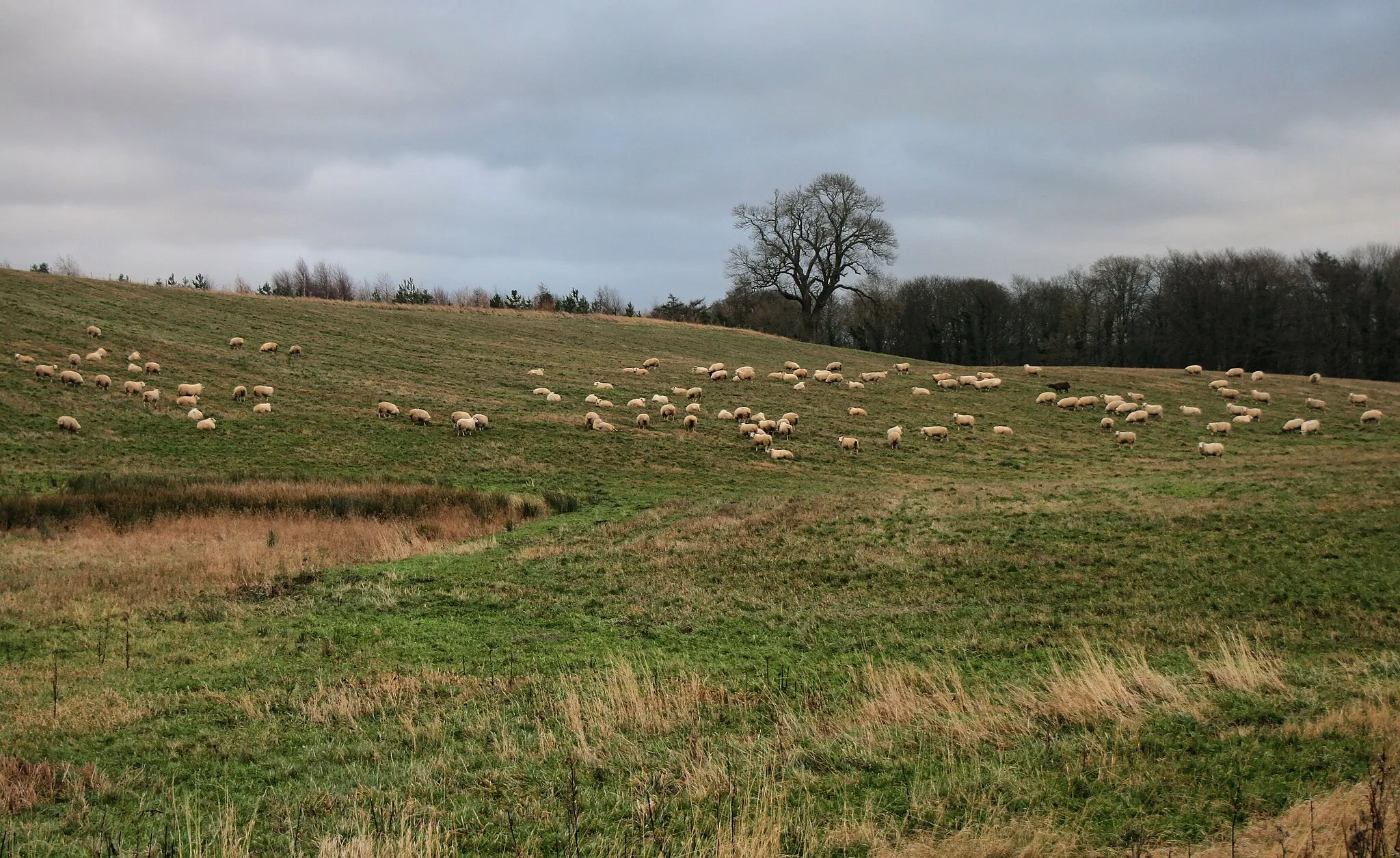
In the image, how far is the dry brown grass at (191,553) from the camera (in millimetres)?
16844

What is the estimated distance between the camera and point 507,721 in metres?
9.96

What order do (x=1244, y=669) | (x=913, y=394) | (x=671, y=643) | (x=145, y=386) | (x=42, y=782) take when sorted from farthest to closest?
(x=913, y=394), (x=145, y=386), (x=671, y=643), (x=1244, y=669), (x=42, y=782)

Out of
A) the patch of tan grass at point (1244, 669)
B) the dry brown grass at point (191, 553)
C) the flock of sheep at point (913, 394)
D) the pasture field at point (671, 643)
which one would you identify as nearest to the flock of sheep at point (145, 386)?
the pasture field at point (671, 643)

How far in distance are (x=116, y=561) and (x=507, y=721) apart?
1417 cm

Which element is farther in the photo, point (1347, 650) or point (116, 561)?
point (116, 561)

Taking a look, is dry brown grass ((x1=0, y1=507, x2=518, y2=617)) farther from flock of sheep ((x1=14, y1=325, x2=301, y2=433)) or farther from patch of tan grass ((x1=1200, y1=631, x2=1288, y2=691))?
patch of tan grass ((x1=1200, y1=631, x2=1288, y2=691))

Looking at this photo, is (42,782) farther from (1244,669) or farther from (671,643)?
(1244,669)

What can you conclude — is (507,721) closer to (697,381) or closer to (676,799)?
(676,799)

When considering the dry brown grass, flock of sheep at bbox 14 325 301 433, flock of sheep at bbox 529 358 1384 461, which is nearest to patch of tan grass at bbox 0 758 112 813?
the dry brown grass

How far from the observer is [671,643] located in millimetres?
14180

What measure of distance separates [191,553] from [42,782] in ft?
43.8

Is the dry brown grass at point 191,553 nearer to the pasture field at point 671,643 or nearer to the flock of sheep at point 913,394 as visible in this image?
the pasture field at point 671,643

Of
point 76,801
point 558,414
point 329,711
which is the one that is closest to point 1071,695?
point 329,711

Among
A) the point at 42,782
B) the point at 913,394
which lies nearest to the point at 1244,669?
the point at 42,782
